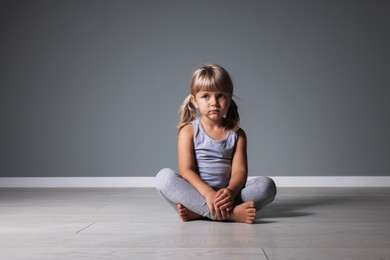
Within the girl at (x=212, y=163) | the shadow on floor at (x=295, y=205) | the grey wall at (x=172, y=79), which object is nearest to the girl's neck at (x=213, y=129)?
the girl at (x=212, y=163)

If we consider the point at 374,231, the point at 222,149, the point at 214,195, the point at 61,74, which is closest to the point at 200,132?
the point at 222,149

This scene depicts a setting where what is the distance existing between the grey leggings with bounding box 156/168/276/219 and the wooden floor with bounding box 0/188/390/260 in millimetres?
57

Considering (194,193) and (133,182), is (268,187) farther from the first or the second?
(133,182)

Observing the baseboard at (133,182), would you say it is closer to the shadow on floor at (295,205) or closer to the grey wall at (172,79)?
the grey wall at (172,79)

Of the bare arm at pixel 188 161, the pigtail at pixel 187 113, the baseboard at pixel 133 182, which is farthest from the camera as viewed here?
the baseboard at pixel 133 182

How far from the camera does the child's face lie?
5.57 feet

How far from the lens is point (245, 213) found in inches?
59.6

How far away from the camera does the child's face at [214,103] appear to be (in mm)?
1698

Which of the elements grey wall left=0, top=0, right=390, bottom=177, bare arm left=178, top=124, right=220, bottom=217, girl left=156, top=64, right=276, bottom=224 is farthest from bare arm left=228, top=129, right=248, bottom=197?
grey wall left=0, top=0, right=390, bottom=177

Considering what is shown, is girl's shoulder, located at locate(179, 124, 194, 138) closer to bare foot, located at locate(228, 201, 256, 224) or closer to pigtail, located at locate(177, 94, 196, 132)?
pigtail, located at locate(177, 94, 196, 132)

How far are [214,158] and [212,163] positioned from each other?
0.06 ft

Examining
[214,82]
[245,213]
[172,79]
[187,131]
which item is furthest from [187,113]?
[172,79]

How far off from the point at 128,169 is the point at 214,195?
1.37 m

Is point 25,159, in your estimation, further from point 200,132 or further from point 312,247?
point 312,247
